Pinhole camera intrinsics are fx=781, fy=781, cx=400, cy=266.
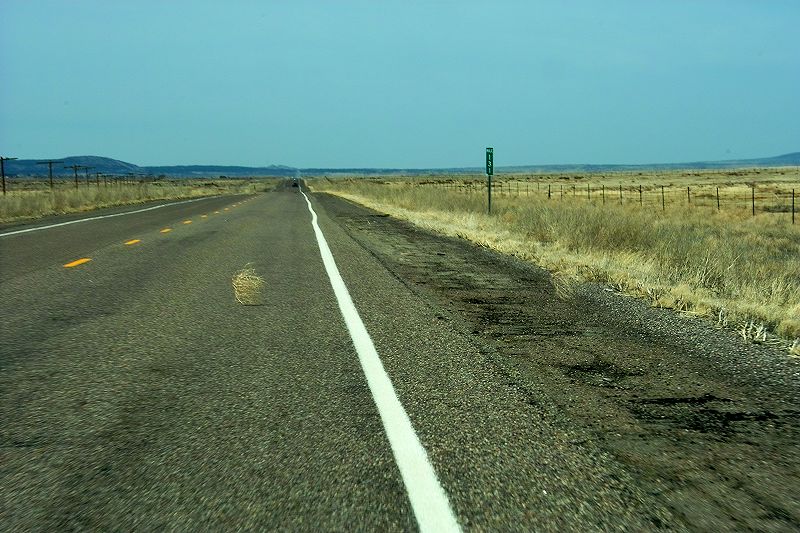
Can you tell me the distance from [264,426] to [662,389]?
2827mm

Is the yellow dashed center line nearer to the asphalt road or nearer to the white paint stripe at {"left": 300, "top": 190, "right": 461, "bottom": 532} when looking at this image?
the asphalt road

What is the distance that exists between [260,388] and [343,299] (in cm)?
407

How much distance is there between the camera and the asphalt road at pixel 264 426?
11.4 feet

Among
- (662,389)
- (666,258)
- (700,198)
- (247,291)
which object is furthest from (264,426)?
(700,198)

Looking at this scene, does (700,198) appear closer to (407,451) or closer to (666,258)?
(666,258)

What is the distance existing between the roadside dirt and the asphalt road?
188 mm

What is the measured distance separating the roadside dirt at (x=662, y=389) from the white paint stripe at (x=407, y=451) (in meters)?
0.92

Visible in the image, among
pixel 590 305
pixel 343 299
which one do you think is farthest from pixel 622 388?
pixel 343 299

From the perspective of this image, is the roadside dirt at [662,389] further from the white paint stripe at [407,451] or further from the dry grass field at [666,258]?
the white paint stripe at [407,451]

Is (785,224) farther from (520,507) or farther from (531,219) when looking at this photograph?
(520,507)

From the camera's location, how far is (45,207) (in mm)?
31297

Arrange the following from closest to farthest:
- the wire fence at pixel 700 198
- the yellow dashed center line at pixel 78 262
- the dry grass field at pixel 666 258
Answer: the dry grass field at pixel 666 258 < the yellow dashed center line at pixel 78 262 < the wire fence at pixel 700 198

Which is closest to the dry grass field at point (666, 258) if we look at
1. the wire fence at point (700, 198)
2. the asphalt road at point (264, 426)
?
the asphalt road at point (264, 426)

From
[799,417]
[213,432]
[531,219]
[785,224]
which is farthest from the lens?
[785,224]
